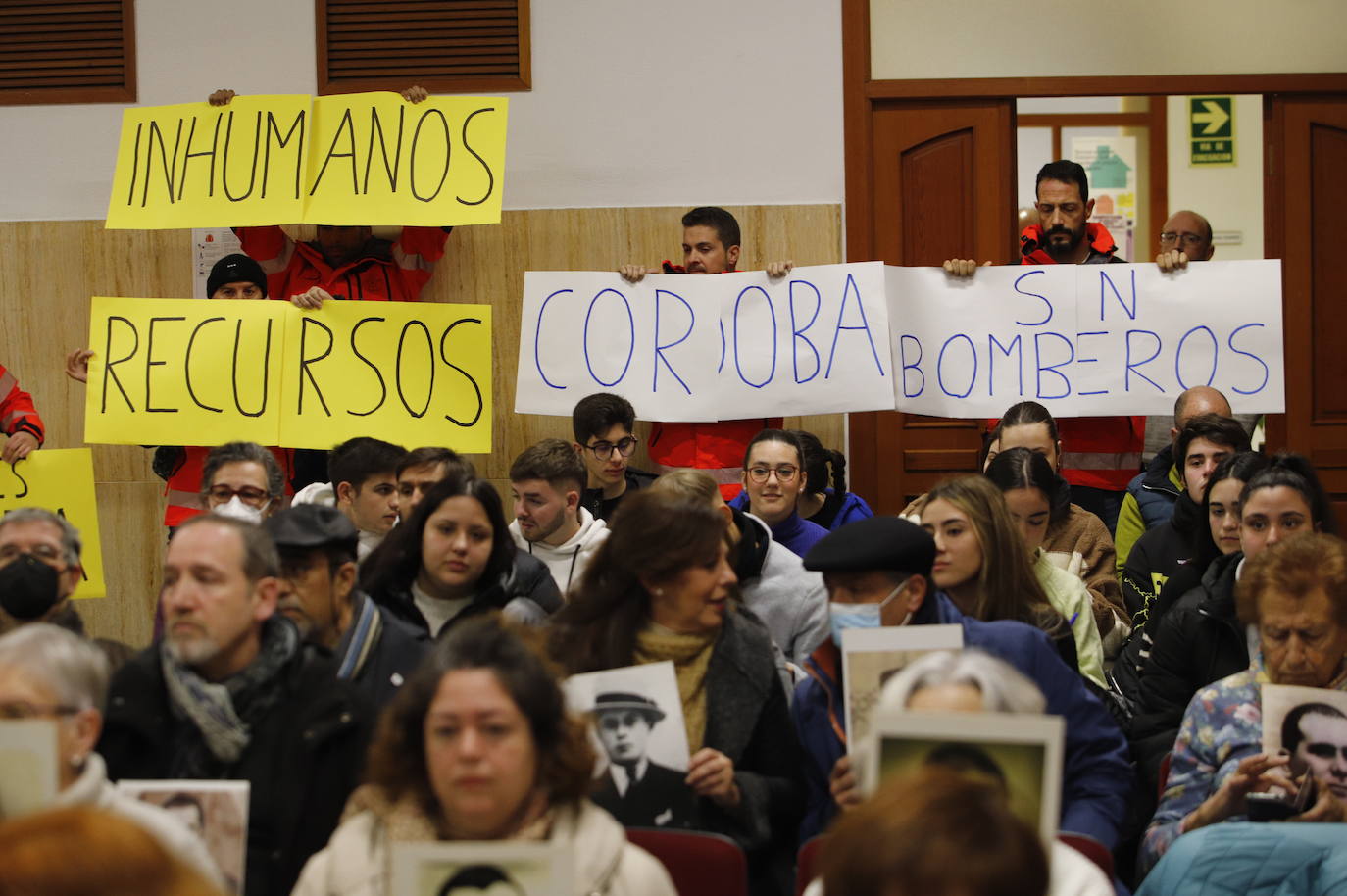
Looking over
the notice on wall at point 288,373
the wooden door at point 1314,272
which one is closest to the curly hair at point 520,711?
the notice on wall at point 288,373

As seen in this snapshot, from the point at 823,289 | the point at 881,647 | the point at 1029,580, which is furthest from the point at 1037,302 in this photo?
the point at 881,647

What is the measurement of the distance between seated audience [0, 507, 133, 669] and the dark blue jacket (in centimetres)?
168

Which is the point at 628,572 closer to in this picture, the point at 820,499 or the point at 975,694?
the point at 975,694

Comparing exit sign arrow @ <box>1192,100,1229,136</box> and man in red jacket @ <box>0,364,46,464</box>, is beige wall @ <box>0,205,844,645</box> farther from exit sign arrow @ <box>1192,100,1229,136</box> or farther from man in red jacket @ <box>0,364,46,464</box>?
exit sign arrow @ <box>1192,100,1229,136</box>

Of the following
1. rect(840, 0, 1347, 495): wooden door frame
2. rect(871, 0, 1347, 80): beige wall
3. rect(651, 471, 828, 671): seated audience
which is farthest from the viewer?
rect(871, 0, 1347, 80): beige wall

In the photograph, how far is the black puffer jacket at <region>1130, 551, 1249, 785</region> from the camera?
4055mm

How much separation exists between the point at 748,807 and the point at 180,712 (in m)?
1.19

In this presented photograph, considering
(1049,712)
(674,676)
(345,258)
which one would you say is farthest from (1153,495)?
(345,258)

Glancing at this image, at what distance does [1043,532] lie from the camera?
193 inches

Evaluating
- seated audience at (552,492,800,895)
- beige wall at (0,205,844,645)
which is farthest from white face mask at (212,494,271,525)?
beige wall at (0,205,844,645)

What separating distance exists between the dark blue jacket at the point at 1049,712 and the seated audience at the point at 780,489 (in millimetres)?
1826

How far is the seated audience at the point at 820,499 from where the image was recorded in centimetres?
571

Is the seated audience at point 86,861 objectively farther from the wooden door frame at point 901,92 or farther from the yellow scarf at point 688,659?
the wooden door frame at point 901,92

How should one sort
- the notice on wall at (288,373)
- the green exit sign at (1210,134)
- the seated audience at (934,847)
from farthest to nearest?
the green exit sign at (1210,134) < the notice on wall at (288,373) < the seated audience at (934,847)
